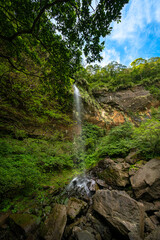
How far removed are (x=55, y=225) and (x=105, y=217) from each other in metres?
1.63

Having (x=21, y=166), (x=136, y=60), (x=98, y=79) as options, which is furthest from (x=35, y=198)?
(x=136, y=60)

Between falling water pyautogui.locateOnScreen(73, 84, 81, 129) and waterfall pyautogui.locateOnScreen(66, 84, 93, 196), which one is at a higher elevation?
falling water pyautogui.locateOnScreen(73, 84, 81, 129)

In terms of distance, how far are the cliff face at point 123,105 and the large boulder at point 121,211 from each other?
26.5 feet

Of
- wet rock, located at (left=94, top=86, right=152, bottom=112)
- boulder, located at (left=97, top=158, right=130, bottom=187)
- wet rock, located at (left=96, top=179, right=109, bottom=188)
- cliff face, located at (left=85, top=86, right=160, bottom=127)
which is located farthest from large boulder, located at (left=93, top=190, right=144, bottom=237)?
wet rock, located at (left=94, top=86, right=152, bottom=112)

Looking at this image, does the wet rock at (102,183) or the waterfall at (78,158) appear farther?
the waterfall at (78,158)

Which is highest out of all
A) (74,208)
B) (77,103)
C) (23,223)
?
(77,103)

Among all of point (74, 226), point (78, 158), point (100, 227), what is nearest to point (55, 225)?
point (74, 226)

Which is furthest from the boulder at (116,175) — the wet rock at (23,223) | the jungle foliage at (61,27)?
the jungle foliage at (61,27)

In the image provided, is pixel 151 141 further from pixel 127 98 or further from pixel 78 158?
pixel 127 98

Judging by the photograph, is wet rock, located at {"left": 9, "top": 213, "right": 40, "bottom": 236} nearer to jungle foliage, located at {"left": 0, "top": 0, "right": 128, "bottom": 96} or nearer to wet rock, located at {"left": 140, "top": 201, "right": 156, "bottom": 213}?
wet rock, located at {"left": 140, "top": 201, "right": 156, "bottom": 213}

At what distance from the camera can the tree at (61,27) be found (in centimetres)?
195

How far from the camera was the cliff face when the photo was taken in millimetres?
11836

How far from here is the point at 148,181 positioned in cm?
370

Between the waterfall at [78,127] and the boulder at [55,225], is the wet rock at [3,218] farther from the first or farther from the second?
the waterfall at [78,127]
